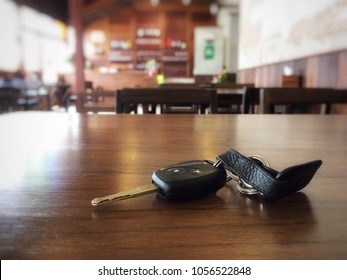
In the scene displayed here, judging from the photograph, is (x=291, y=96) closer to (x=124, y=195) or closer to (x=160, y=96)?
(x=160, y=96)

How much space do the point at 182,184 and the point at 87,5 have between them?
11.8 meters

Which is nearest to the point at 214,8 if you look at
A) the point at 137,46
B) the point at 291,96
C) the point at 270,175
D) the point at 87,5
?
the point at 137,46

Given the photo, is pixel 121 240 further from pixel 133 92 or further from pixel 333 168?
pixel 133 92

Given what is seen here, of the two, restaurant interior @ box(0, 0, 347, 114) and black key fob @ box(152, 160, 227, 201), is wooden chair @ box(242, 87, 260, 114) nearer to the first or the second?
black key fob @ box(152, 160, 227, 201)

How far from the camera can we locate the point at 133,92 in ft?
5.80

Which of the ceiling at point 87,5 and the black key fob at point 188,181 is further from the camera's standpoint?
the ceiling at point 87,5

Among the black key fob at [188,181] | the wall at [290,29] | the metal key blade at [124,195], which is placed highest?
the wall at [290,29]

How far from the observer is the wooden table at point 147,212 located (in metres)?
0.28

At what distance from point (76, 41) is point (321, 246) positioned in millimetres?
9319

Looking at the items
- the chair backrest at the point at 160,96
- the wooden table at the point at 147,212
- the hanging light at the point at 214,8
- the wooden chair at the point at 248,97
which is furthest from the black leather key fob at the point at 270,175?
the hanging light at the point at 214,8

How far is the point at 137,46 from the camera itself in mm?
12422

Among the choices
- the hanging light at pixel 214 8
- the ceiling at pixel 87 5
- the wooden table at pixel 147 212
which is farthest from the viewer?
the hanging light at pixel 214 8

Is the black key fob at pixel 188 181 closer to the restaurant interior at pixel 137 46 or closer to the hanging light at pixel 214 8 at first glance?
the restaurant interior at pixel 137 46

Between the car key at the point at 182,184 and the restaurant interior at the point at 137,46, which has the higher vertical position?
the restaurant interior at the point at 137,46
